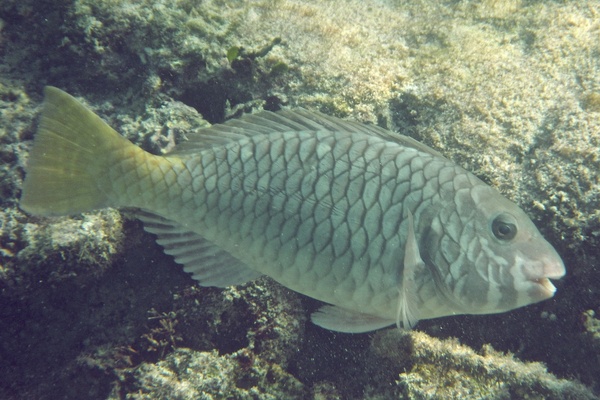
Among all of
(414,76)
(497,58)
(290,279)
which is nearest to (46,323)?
(290,279)

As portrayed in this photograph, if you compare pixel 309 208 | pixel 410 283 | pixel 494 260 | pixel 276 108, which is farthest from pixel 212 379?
pixel 276 108

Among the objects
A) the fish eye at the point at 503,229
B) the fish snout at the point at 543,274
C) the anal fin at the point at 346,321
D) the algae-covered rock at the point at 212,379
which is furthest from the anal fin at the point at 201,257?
the fish snout at the point at 543,274

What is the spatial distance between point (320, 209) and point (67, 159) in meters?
1.78

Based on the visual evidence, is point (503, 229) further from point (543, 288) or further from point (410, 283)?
point (410, 283)

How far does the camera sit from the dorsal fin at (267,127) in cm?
255

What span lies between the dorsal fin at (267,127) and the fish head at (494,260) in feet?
2.83

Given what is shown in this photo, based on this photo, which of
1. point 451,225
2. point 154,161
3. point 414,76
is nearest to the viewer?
point 451,225

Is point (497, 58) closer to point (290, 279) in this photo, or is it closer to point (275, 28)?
point (275, 28)

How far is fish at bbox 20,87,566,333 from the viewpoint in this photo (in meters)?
2.14

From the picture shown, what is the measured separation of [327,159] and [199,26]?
255 centimetres

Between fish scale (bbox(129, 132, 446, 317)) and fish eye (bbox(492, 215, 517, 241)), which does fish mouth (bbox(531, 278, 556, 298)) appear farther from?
fish scale (bbox(129, 132, 446, 317))

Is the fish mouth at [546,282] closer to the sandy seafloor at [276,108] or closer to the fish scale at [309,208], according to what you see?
the fish scale at [309,208]

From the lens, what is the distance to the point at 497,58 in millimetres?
3729

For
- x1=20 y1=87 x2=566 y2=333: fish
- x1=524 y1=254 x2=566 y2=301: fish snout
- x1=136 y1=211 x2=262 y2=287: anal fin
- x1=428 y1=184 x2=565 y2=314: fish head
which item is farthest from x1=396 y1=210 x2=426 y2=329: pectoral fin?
x1=136 y1=211 x2=262 y2=287: anal fin
